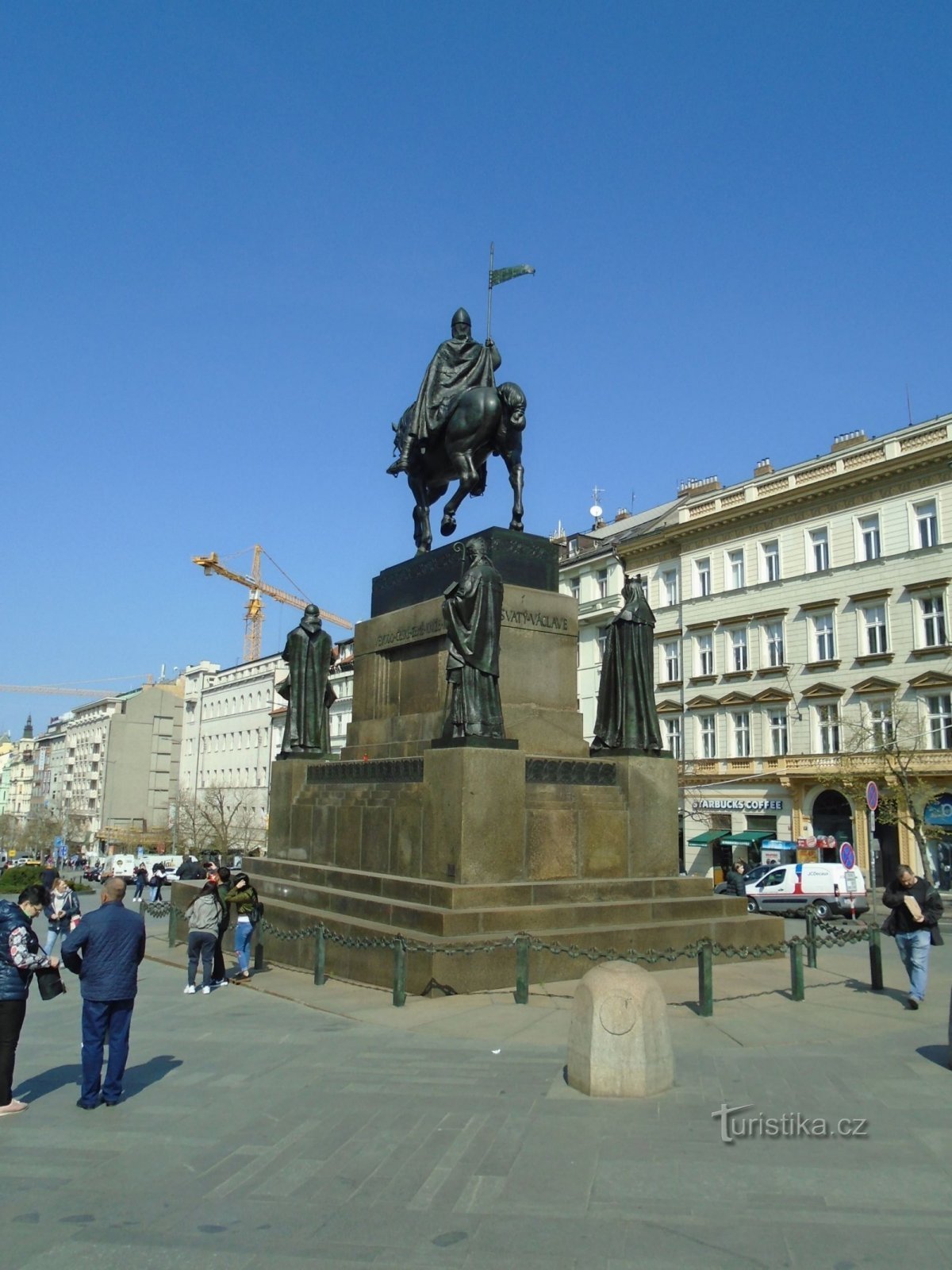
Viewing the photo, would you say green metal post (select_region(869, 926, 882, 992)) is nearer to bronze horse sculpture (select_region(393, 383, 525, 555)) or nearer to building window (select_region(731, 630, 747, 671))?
bronze horse sculpture (select_region(393, 383, 525, 555))

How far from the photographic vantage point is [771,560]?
4688 centimetres

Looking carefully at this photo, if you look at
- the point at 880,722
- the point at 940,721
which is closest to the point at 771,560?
the point at 880,722

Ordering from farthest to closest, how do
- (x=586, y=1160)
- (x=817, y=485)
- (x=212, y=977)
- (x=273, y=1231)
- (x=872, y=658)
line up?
(x=817, y=485) → (x=872, y=658) → (x=212, y=977) → (x=586, y=1160) → (x=273, y=1231)

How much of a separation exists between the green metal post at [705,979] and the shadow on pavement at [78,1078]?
184 inches

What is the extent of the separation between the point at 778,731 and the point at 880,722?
563 centimetres

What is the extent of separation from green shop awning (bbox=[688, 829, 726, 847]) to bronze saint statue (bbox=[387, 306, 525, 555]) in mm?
32598

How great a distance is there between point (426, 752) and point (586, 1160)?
6.81m

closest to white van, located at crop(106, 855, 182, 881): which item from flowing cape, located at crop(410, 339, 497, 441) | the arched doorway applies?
the arched doorway

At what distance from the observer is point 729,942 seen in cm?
1238

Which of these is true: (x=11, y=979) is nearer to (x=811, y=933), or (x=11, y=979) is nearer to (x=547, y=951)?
(x=547, y=951)

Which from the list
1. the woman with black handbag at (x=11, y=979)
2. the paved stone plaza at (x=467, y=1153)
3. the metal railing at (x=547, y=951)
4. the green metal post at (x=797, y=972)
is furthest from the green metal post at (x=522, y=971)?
the woman with black handbag at (x=11, y=979)

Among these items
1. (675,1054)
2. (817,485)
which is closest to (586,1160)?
(675,1054)

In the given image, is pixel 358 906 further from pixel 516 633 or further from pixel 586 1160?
pixel 586 1160

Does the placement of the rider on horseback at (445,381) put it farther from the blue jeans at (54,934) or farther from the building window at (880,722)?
the building window at (880,722)
